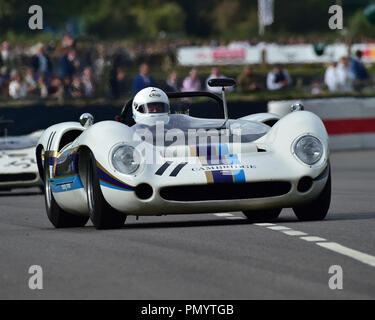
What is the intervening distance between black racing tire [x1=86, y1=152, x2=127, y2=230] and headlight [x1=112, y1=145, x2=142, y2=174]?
A: 0.64 ft

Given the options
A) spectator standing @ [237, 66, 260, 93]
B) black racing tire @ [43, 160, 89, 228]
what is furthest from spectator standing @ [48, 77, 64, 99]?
black racing tire @ [43, 160, 89, 228]

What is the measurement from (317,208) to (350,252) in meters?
2.41

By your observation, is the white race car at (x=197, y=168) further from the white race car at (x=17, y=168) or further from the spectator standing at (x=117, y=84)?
the spectator standing at (x=117, y=84)

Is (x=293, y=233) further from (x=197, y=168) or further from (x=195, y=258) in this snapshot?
(x=195, y=258)

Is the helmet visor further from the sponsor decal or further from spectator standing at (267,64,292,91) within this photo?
spectator standing at (267,64,292,91)

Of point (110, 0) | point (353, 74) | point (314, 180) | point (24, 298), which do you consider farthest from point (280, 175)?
point (110, 0)

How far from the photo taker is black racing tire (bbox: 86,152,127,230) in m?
10.3

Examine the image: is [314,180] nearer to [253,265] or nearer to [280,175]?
[280,175]

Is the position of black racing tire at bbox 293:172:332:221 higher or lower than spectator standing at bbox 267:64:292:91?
lower

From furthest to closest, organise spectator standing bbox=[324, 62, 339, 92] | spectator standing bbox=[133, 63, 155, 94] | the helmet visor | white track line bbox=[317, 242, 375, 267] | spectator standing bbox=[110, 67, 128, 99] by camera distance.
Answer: spectator standing bbox=[324, 62, 339, 92]
spectator standing bbox=[110, 67, 128, 99]
spectator standing bbox=[133, 63, 155, 94]
the helmet visor
white track line bbox=[317, 242, 375, 267]

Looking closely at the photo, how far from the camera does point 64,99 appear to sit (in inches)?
976

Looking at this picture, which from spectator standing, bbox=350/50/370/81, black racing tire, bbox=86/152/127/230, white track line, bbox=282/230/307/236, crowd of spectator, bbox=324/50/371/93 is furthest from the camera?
spectator standing, bbox=350/50/370/81

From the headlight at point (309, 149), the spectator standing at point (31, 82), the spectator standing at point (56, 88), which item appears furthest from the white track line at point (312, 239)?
the spectator standing at point (31, 82)
